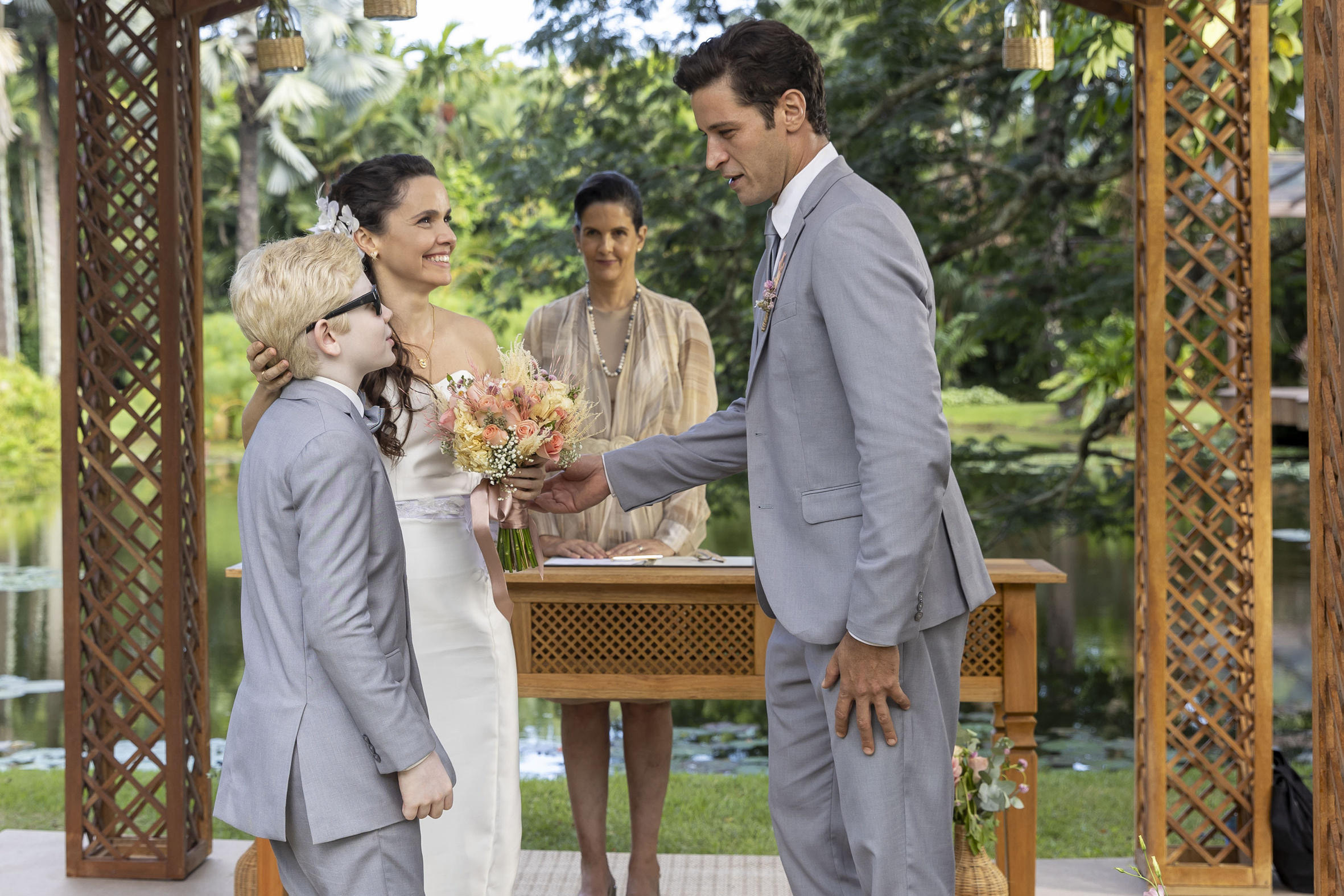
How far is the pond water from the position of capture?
7676 mm

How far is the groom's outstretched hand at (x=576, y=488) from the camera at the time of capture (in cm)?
319

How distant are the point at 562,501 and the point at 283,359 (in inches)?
40.7

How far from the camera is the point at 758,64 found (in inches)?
98.0

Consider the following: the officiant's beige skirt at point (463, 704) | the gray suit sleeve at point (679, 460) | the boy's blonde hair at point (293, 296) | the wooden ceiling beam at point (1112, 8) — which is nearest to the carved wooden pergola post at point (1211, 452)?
the wooden ceiling beam at point (1112, 8)

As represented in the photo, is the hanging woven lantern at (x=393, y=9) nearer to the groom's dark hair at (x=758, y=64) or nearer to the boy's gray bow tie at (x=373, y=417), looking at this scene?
the boy's gray bow tie at (x=373, y=417)

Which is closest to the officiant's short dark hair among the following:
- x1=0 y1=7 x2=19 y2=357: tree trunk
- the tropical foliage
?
the tropical foliage

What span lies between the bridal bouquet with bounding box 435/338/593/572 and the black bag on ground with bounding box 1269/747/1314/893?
295 cm

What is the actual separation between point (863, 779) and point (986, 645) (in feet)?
5.20

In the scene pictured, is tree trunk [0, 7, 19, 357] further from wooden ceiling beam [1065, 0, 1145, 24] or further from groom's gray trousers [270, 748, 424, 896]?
groom's gray trousers [270, 748, 424, 896]

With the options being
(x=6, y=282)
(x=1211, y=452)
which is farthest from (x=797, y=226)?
(x=6, y=282)

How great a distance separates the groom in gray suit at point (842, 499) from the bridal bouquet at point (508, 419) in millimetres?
480

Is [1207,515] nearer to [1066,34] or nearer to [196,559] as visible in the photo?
[1066,34]

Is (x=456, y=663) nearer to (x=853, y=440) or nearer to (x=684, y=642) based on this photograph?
(x=684, y=642)

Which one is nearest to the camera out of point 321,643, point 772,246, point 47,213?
point 321,643
